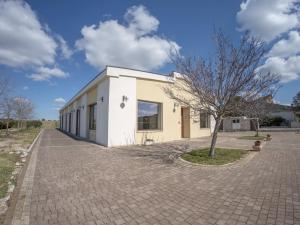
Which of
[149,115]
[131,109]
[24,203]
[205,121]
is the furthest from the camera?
[205,121]

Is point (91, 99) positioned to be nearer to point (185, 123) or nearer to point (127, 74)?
point (127, 74)

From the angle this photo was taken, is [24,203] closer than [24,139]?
Yes

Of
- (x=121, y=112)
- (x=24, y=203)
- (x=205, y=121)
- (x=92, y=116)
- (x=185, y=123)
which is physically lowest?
(x=24, y=203)

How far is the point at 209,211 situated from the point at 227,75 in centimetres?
584

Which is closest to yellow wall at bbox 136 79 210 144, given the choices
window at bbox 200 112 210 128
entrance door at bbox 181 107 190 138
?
entrance door at bbox 181 107 190 138

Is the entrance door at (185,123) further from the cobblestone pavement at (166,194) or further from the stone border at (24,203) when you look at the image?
the stone border at (24,203)

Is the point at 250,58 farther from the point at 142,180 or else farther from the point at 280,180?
the point at 142,180

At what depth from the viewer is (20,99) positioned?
30.2 meters

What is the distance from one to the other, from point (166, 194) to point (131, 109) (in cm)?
881

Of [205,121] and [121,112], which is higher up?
[121,112]

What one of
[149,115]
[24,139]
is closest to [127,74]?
[149,115]

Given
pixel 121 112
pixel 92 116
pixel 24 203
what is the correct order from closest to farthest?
pixel 24 203 → pixel 121 112 → pixel 92 116

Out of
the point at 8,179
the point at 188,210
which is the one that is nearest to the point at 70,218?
→ the point at 188,210

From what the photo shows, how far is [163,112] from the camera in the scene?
14.8 m
